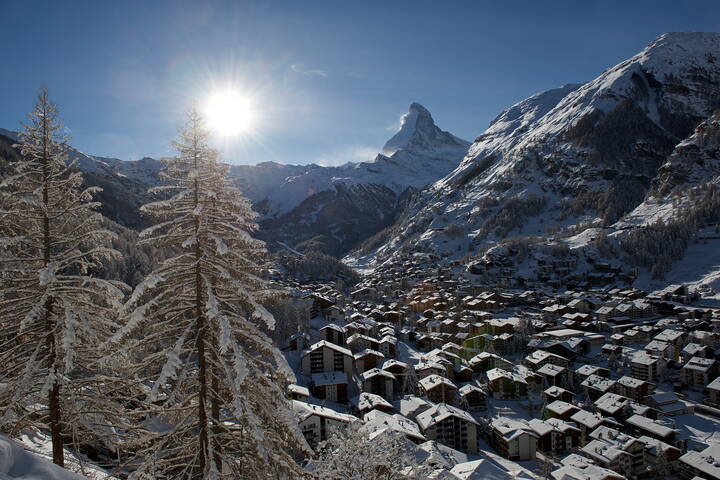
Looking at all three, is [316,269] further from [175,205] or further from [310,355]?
[175,205]

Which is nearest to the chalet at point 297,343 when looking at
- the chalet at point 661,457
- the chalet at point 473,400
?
the chalet at point 473,400

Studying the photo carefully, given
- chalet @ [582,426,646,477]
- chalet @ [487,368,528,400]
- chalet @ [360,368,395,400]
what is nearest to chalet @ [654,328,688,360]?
chalet @ [487,368,528,400]

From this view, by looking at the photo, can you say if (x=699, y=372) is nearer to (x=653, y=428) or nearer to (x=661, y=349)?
(x=661, y=349)

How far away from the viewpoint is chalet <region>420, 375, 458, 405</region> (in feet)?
160

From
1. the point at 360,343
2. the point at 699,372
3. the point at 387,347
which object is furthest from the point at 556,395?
the point at 360,343

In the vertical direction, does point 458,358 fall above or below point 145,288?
below

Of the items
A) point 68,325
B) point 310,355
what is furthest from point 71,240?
point 310,355

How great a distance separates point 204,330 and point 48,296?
5.09m

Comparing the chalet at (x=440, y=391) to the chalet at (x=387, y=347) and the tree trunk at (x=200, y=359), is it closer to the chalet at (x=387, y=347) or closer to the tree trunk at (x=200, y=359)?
the chalet at (x=387, y=347)

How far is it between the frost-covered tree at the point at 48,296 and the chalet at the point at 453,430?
113 feet

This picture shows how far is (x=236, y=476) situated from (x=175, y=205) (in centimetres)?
603

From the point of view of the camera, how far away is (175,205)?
888cm

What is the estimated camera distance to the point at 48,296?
10500mm

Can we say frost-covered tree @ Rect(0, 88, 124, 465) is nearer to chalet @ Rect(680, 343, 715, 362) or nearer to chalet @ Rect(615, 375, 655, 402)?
chalet @ Rect(615, 375, 655, 402)
